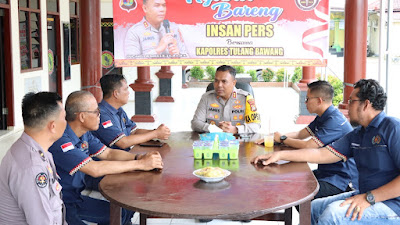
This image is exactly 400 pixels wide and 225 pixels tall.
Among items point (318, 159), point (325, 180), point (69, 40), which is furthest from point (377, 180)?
point (69, 40)

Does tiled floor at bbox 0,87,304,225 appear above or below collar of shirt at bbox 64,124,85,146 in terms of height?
below

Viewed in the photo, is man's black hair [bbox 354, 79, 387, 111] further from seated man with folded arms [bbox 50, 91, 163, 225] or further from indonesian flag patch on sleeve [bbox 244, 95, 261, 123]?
indonesian flag patch on sleeve [bbox 244, 95, 261, 123]

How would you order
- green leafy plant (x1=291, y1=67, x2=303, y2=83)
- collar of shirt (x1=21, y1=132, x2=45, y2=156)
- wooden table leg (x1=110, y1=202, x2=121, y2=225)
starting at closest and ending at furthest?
1. collar of shirt (x1=21, y1=132, x2=45, y2=156)
2. wooden table leg (x1=110, y1=202, x2=121, y2=225)
3. green leafy plant (x1=291, y1=67, x2=303, y2=83)

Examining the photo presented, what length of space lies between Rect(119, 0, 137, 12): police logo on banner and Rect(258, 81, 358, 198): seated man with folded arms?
244cm

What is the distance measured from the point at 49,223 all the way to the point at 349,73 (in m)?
4.60

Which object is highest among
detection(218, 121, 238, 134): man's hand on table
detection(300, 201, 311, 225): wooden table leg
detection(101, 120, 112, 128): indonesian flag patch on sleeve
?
detection(101, 120, 112, 128): indonesian flag patch on sleeve

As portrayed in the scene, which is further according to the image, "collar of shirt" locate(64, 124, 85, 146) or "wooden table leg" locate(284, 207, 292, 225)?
"wooden table leg" locate(284, 207, 292, 225)

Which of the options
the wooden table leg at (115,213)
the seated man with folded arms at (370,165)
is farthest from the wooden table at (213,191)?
the seated man with folded arms at (370,165)

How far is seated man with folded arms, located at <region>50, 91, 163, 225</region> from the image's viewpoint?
9.66ft

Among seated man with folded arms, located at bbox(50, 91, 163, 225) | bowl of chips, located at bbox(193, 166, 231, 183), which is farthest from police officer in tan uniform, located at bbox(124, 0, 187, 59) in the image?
bowl of chips, located at bbox(193, 166, 231, 183)

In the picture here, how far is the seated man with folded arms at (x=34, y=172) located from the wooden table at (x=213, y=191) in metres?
0.34

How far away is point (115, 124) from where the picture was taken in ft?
13.1

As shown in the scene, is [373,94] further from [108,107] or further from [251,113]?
[108,107]

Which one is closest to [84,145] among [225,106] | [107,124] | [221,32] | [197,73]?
[107,124]
